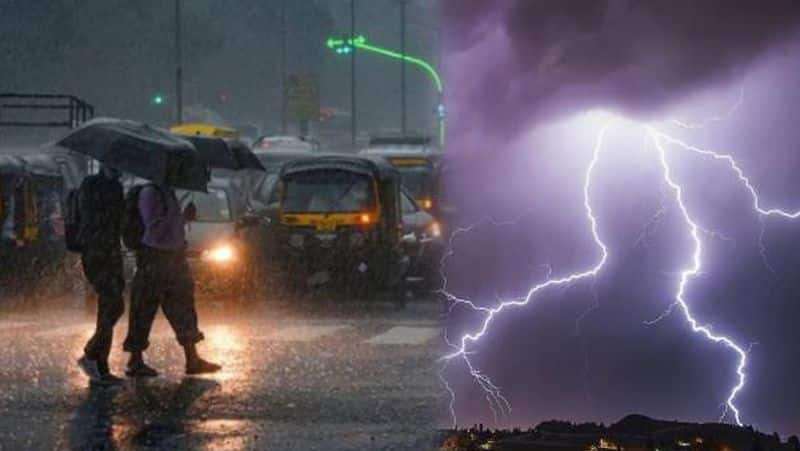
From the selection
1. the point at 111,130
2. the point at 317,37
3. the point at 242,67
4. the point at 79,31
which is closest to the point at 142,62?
the point at 79,31

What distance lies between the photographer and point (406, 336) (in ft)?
58.6

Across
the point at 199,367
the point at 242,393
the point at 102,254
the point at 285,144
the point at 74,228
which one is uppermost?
the point at 285,144

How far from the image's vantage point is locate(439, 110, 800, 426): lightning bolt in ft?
30.8

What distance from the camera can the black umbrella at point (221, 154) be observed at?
51.2 ft

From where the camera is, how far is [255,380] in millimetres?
13734

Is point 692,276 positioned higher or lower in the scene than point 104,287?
lower

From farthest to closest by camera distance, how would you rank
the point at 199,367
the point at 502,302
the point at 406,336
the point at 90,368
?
the point at 406,336, the point at 90,368, the point at 199,367, the point at 502,302

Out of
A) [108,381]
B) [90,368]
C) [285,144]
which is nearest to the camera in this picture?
[108,381]

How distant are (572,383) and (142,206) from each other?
508 centimetres

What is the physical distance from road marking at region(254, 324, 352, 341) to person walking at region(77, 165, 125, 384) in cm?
363

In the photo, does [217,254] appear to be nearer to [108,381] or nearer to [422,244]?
[422,244]

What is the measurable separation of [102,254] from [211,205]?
11.4 meters

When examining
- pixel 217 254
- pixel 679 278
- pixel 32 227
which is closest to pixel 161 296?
pixel 679 278

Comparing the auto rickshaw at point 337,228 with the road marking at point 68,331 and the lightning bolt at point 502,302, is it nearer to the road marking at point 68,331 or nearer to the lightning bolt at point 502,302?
the road marking at point 68,331
